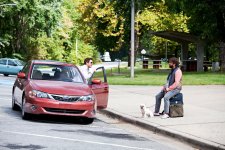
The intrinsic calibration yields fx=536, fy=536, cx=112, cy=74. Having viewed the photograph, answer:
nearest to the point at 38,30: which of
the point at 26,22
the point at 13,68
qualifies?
the point at 26,22

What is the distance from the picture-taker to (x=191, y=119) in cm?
1320

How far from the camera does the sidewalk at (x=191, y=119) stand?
1031 centimetres

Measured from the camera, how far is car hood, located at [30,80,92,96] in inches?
483

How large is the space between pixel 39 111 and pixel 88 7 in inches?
1808

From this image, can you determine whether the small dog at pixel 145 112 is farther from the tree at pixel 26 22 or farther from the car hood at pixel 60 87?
the tree at pixel 26 22

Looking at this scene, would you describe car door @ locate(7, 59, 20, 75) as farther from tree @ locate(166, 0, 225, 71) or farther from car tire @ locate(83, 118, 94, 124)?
car tire @ locate(83, 118, 94, 124)

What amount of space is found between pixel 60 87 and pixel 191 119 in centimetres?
333

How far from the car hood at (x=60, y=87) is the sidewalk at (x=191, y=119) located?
5.12 ft

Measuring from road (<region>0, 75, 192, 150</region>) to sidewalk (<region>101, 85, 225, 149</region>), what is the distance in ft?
0.82

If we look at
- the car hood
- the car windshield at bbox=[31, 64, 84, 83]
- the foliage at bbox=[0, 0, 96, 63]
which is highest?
the foliage at bbox=[0, 0, 96, 63]

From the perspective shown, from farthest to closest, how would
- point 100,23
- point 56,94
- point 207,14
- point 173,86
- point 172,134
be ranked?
1. point 100,23
2. point 207,14
3. point 173,86
4. point 56,94
5. point 172,134

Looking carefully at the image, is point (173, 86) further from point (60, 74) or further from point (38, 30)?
point (38, 30)

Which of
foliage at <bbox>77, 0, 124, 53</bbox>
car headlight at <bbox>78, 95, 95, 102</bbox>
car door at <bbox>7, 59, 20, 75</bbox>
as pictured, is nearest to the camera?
car headlight at <bbox>78, 95, 95, 102</bbox>

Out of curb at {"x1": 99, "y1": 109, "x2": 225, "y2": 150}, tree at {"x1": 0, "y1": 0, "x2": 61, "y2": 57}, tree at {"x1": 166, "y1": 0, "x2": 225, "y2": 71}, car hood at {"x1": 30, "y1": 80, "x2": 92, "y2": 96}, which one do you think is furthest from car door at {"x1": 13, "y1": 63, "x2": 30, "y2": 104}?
tree at {"x1": 0, "y1": 0, "x2": 61, "y2": 57}
